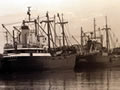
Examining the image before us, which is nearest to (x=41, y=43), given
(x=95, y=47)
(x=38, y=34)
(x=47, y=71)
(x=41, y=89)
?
(x=38, y=34)

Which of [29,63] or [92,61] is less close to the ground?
[29,63]

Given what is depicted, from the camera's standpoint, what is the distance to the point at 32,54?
→ 287ft

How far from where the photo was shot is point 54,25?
370 ft

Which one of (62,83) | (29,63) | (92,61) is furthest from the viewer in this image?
(92,61)

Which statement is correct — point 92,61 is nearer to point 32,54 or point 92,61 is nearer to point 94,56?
point 94,56

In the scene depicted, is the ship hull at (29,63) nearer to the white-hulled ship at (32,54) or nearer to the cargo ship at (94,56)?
the white-hulled ship at (32,54)

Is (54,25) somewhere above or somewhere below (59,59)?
above

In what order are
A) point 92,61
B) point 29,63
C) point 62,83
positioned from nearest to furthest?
point 62,83 < point 29,63 < point 92,61

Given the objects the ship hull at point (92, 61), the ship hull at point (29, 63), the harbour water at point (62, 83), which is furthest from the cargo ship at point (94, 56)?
the harbour water at point (62, 83)

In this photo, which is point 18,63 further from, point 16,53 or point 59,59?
point 59,59

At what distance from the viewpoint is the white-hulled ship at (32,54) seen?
8700 cm

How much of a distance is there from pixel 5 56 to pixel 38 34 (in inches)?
691

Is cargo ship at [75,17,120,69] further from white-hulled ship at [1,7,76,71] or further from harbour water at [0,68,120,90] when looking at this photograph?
harbour water at [0,68,120,90]

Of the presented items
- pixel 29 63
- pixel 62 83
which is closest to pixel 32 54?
pixel 29 63
